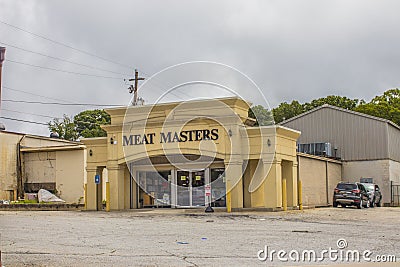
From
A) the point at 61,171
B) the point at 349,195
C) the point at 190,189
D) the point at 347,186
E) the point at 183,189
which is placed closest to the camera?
the point at 190,189

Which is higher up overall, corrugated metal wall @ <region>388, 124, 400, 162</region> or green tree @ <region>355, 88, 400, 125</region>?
green tree @ <region>355, 88, 400, 125</region>

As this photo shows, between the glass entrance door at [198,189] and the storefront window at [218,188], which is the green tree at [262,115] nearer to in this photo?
the storefront window at [218,188]

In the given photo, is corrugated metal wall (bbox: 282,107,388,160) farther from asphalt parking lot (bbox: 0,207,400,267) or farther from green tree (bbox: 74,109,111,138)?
green tree (bbox: 74,109,111,138)

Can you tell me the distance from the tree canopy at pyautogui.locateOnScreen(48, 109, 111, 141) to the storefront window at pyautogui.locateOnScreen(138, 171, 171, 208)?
40.2 metres

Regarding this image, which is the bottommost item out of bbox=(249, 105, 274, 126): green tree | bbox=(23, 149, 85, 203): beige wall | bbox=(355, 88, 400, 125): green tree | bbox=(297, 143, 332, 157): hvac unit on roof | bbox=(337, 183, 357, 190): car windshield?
bbox=(337, 183, 357, 190): car windshield

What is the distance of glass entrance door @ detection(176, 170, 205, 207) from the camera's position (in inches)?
1240

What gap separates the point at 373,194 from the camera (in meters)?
39.3

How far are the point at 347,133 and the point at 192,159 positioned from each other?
61.8 feet

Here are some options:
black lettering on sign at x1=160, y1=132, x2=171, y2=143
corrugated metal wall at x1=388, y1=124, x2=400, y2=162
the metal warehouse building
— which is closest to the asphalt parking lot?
black lettering on sign at x1=160, y1=132, x2=171, y2=143

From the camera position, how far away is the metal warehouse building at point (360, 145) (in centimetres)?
4444

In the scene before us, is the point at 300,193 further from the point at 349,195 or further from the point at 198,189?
the point at 198,189

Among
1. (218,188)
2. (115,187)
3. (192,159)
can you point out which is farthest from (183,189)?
(115,187)

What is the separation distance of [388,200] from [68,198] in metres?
23.5

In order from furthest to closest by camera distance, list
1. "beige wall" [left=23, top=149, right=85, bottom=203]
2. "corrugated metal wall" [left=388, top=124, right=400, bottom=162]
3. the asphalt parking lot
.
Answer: "corrugated metal wall" [left=388, top=124, right=400, bottom=162], "beige wall" [left=23, top=149, right=85, bottom=203], the asphalt parking lot
